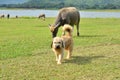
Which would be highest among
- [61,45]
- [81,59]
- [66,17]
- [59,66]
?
[61,45]

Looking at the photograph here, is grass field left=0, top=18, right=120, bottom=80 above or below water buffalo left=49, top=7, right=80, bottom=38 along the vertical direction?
above

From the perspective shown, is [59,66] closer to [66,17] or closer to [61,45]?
[61,45]

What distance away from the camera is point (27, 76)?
31.5 feet

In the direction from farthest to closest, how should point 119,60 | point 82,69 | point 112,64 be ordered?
point 119,60 < point 112,64 < point 82,69

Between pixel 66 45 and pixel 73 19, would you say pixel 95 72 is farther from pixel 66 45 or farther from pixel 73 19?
pixel 73 19

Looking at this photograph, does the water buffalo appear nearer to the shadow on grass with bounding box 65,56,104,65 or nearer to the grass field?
the grass field

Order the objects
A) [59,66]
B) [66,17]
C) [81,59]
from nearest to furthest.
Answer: [59,66]
[81,59]
[66,17]

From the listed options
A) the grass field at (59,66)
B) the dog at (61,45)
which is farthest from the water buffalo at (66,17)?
the dog at (61,45)

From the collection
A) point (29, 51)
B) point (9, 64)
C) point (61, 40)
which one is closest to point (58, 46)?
point (61, 40)

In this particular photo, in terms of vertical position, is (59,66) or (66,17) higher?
(59,66)

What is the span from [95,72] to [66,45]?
7.79ft

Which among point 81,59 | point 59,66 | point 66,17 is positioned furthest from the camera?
point 66,17

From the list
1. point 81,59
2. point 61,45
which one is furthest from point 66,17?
point 61,45

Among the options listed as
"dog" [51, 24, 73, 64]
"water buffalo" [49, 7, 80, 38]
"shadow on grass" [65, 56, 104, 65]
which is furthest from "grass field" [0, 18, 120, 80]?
"water buffalo" [49, 7, 80, 38]
